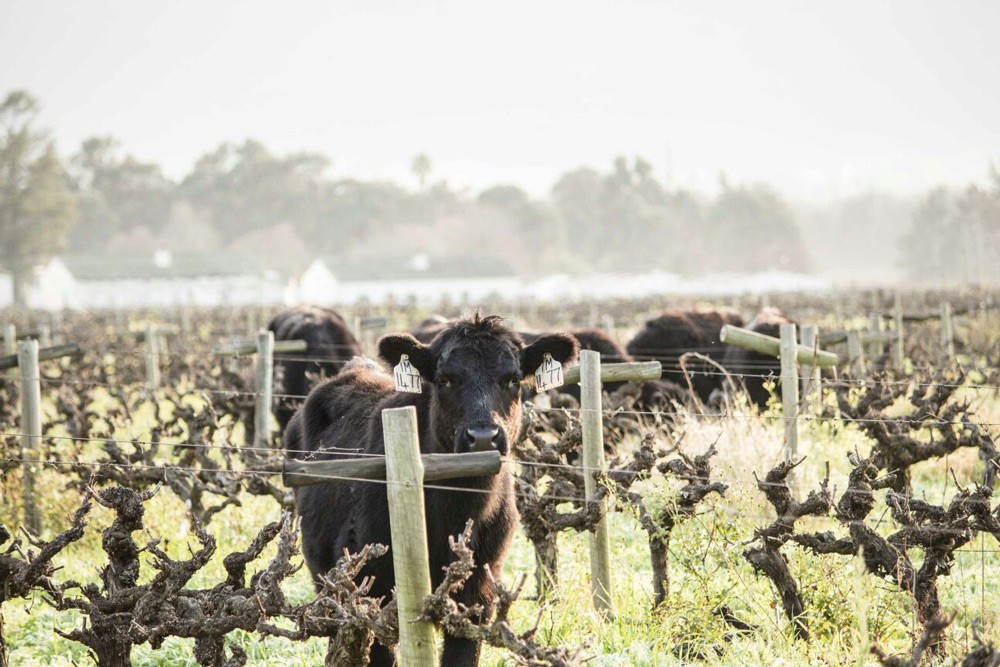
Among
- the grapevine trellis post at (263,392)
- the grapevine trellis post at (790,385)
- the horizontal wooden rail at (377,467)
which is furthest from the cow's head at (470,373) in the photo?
the grapevine trellis post at (263,392)

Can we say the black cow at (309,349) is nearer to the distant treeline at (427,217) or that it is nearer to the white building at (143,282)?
the white building at (143,282)

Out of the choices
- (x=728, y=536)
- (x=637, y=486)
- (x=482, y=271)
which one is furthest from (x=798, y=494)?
(x=482, y=271)

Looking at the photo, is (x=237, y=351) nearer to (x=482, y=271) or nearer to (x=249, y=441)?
(x=249, y=441)

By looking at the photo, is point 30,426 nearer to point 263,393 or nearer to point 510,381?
point 263,393

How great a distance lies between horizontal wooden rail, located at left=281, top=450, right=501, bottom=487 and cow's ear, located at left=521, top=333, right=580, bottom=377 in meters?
1.73

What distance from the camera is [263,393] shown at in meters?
10.1

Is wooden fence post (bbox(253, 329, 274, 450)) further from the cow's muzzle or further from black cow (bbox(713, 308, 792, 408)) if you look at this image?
the cow's muzzle

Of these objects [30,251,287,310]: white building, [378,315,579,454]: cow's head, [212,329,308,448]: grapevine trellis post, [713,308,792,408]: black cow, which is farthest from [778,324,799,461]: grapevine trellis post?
[30,251,287,310]: white building

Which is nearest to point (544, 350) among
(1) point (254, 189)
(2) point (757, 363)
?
(2) point (757, 363)

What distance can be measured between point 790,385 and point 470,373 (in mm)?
3742

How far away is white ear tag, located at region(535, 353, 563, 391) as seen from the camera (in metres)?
5.47

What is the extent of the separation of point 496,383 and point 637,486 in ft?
10.2

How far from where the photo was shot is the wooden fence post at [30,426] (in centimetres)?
831

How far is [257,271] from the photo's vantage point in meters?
81.2
